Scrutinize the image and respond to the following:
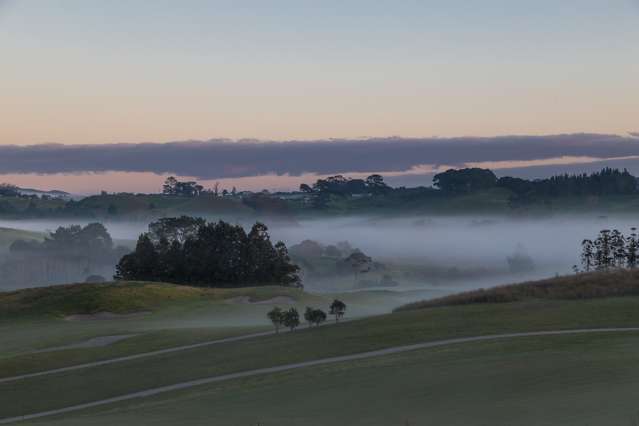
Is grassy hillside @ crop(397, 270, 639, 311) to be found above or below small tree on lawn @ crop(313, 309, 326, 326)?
above

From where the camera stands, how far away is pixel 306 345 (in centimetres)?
4416

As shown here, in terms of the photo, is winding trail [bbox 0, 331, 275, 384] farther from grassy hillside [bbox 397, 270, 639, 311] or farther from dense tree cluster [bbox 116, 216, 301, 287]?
dense tree cluster [bbox 116, 216, 301, 287]

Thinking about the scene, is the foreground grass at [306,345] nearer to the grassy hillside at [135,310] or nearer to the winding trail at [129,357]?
the winding trail at [129,357]

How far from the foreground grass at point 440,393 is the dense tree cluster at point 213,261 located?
248 ft

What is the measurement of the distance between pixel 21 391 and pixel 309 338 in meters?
13.1

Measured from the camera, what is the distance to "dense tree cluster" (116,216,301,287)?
11125 cm

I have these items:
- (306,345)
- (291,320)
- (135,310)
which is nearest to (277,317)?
(291,320)

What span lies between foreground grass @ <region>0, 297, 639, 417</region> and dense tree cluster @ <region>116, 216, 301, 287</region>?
210ft

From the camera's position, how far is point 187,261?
368 ft

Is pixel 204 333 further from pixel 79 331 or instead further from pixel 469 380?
pixel 469 380

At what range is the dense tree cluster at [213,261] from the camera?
11125 cm

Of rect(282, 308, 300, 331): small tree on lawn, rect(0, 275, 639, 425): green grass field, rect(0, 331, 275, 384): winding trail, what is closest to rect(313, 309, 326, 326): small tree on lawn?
A: rect(282, 308, 300, 331): small tree on lawn

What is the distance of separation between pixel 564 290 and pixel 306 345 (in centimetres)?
1604

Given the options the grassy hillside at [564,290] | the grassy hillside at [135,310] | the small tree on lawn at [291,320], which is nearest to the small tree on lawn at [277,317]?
the small tree on lawn at [291,320]
